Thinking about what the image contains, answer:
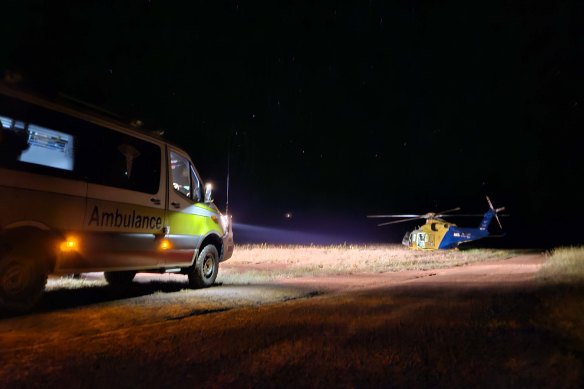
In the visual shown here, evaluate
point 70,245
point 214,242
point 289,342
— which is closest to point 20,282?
point 70,245

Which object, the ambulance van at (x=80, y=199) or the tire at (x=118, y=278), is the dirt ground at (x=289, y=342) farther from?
the tire at (x=118, y=278)

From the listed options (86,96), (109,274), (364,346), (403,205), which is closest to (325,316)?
(364,346)

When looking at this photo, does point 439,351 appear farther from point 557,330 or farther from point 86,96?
point 86,96

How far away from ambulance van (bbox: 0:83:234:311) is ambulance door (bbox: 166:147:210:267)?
0.07 ft

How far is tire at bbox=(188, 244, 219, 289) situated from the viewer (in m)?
10.2

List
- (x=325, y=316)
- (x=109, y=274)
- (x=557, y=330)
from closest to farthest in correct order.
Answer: (x=557, y=330)
(x=325, y=316)
(x=109, y=274)

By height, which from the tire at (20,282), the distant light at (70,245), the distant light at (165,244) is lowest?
the tire at (20,282)

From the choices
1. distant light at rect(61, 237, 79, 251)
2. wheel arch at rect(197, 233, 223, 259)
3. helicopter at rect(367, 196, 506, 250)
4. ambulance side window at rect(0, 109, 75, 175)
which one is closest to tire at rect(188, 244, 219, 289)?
wheel arch at rect(197, 233, 223, 259)

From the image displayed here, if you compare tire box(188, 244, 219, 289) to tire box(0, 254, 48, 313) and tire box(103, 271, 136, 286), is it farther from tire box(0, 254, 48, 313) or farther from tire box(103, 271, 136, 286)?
tire box(0, 254, 48, 313)

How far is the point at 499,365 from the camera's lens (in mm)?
4574

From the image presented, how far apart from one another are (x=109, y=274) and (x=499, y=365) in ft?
25.8

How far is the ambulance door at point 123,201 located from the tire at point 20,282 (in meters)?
0.67

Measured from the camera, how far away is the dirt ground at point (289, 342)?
4.16m

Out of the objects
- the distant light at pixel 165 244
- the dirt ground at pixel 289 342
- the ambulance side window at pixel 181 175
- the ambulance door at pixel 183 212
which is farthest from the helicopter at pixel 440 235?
the distant light at pixel 165 244
